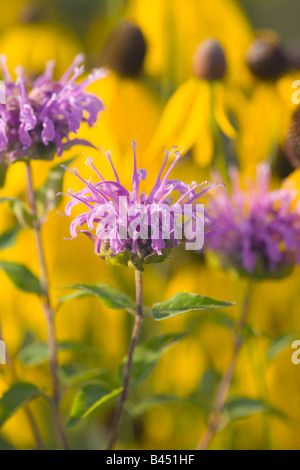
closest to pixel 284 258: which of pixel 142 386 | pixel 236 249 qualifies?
pixel 236 249

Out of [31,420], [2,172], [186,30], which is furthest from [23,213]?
[186,30]

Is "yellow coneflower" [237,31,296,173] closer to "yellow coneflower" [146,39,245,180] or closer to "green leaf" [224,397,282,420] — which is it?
"yellow coneflower" [146,39,245,180]

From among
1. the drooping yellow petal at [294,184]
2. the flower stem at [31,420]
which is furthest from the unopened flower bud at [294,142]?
the flower stem at [31,420]

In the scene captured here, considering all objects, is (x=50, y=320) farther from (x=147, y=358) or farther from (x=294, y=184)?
(x=294, y=184)

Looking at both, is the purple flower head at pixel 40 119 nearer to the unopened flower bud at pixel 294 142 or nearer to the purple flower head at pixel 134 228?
the purple flower head at pixel 134 228

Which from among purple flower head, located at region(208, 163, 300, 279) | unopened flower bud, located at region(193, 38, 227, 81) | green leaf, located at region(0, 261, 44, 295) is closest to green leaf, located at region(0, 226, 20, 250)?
green leaf, located at region(0, 261, 44, 295)

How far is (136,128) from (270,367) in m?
0.26

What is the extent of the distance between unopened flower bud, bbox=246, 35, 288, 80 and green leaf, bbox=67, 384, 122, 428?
37cm

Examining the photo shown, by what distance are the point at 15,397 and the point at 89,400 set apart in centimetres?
4

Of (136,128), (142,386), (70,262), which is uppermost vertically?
(136,128)

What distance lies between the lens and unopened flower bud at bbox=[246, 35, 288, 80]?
1.94ft

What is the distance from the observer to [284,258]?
0.42 m

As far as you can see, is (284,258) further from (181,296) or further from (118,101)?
(118,101)

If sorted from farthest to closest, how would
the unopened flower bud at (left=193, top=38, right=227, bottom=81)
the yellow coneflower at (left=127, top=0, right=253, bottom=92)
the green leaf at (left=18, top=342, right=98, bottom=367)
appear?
the yellow coneflower at (left=127, top=0, right=253, bottom=92)
the unopened flower bud at (left=193, top=38, right=227, bottom=81)
the green leaf at (left=18, top=342, right=98, bottom=367)
